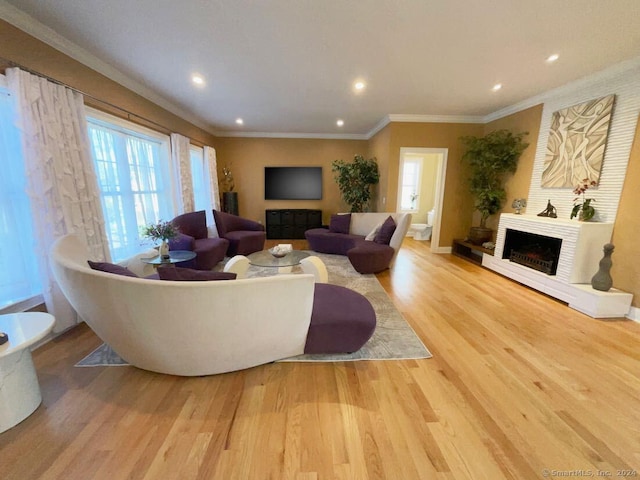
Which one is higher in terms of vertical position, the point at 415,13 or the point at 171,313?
the point at 415,13

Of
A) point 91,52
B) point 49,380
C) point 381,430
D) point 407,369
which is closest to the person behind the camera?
point 381,430

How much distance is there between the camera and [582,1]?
1.79 metres

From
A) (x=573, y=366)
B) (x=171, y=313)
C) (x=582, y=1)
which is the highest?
(x=582, y=1)

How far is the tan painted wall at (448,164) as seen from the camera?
4.83 m

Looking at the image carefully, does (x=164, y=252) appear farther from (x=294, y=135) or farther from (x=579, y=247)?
(x=579, y=247)

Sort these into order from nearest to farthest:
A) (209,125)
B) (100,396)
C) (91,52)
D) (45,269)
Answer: (100,396) < (45,269) < (91,52) < (209,125)

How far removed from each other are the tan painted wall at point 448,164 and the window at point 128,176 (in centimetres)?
417

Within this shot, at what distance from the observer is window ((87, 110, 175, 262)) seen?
117 inches

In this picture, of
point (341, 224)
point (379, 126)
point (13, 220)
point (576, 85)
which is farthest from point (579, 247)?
point (13, 220)

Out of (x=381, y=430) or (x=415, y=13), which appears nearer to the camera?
(x=381, y=430)

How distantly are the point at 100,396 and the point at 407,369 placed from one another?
2.12 m

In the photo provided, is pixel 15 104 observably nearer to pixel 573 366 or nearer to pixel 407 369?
pixel 407 369

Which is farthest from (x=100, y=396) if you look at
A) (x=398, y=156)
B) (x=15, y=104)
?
(x=398, y=156)

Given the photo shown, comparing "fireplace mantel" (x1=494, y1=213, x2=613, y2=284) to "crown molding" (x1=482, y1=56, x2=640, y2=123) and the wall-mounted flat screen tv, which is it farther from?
the wall-mounted flat screen tv
